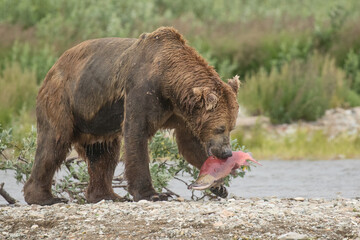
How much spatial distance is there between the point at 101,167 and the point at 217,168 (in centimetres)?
165

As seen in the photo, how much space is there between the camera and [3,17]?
20.5 meters

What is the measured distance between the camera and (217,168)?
6641 mm

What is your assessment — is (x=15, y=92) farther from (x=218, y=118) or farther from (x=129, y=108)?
(x=218, y=118)

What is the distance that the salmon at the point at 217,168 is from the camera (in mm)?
6582

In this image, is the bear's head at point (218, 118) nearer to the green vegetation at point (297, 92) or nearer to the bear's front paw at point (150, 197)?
the bear's front paw at point (150, 197)

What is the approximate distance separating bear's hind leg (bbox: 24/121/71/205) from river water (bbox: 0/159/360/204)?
4.83ft

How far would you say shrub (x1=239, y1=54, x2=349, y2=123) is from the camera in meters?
15.8

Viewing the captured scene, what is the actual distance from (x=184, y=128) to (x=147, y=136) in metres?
0.48

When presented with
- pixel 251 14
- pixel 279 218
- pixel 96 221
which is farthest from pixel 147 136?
pixel 251 14

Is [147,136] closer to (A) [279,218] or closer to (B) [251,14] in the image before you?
(A) [279,218]

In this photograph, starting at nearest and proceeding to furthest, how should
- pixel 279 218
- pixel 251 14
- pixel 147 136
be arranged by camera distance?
pixel 279 218
pixel 147 136
pixel 251 14

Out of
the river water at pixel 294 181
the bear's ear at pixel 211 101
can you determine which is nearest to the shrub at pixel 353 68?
the river water at pixel 294 181

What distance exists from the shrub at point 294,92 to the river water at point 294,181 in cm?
209

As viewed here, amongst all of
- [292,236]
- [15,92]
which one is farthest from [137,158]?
[15,92]
